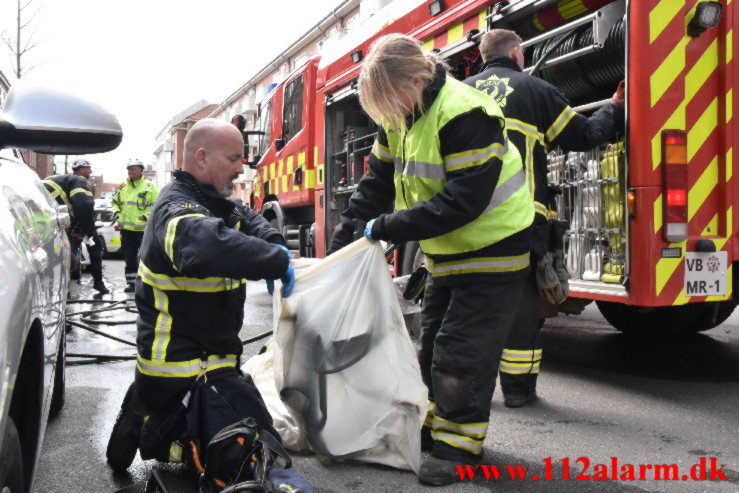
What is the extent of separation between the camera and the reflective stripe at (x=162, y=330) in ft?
7.82

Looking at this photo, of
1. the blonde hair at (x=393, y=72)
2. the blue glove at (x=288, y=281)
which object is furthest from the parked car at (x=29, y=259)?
the blonde hair at (x=393, y=72)

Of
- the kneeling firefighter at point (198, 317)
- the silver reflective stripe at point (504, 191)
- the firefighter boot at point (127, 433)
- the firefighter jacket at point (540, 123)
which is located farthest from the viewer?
the firefighter jacket at point (540, 123)

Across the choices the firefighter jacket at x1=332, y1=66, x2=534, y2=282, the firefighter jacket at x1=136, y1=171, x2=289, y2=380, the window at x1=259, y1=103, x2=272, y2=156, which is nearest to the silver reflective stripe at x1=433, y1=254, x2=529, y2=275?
the firefighter jacket at x1=332, y1=66, x2=534, y2=282

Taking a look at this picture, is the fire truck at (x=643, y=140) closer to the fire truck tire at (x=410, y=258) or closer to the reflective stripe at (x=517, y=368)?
the reflective stripe at (x=517, y=368)

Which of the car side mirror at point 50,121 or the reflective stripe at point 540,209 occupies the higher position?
the car side mirror at point 50,121

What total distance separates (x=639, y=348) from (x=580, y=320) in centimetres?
153

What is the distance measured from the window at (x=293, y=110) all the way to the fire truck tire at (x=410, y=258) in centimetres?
316

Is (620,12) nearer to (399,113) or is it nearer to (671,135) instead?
(671,135)

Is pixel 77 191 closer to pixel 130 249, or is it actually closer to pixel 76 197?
pixel 76 197

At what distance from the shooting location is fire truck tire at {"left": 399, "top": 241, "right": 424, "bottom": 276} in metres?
4.86

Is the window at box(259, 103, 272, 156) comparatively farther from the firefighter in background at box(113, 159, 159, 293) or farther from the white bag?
the white bag

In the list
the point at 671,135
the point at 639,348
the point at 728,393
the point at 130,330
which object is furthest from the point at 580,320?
the point at 130,330

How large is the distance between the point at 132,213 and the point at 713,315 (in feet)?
23.5

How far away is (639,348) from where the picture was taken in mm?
5109
